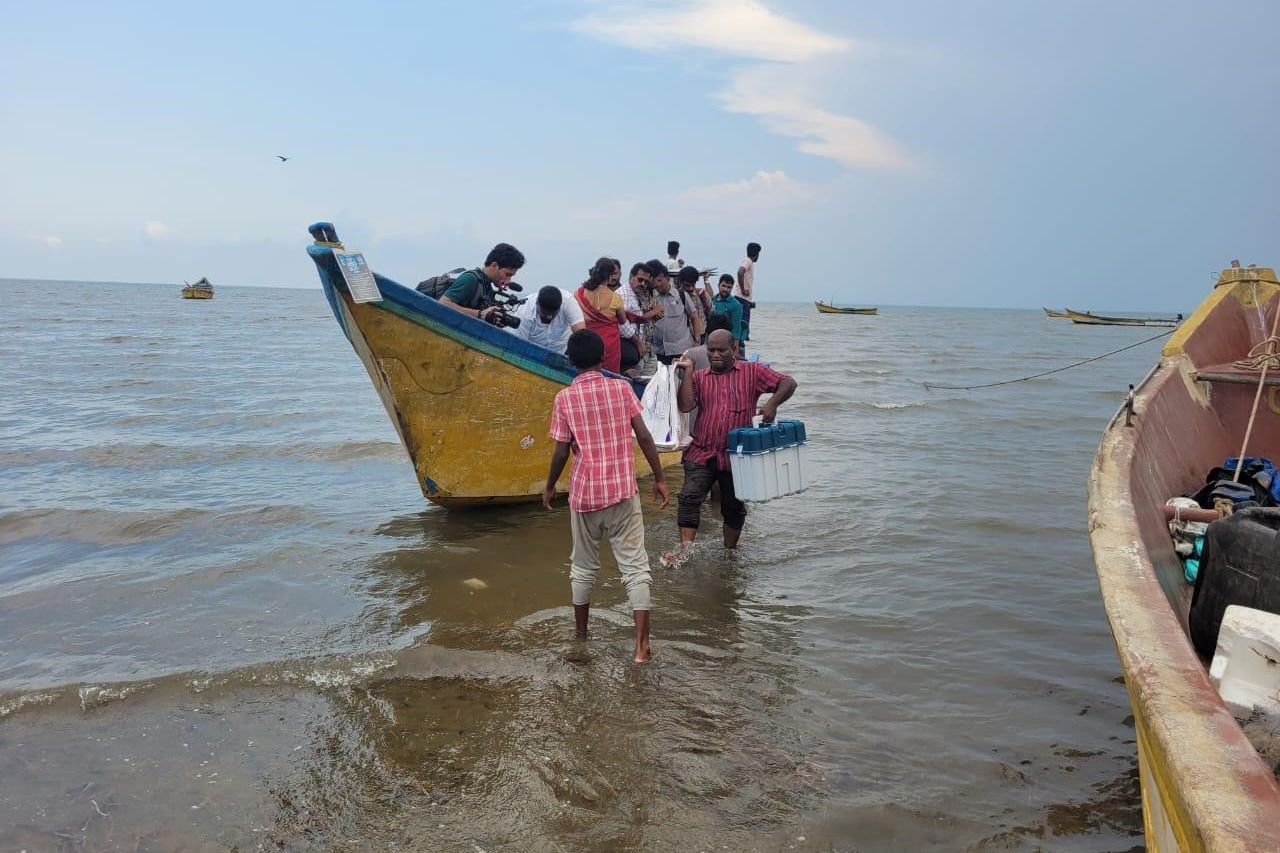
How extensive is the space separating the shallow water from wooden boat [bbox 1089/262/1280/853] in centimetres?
93

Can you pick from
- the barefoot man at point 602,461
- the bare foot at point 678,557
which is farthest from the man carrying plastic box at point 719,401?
the barefoot man at point 602,461

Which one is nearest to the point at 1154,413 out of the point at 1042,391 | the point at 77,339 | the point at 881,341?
the point at 1042,391

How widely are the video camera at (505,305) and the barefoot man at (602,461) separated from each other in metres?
2.38

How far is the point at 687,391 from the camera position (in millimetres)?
5348

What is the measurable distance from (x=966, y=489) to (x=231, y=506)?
7.00 m

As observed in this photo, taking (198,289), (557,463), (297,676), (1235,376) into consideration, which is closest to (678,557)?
(557,463)

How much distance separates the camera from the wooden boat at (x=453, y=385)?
5.75 m

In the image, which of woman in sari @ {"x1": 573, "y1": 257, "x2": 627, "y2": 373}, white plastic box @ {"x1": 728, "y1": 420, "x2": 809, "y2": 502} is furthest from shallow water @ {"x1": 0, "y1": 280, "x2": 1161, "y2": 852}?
woman in sari @ {"x1": 573, "y1": 257, "x2": 627, "y2": 373}

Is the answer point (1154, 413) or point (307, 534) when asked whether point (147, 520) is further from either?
point (1154, 413)

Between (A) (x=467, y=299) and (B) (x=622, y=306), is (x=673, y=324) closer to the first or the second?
(B) (x=622, y=306)

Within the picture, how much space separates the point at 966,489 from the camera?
845cm

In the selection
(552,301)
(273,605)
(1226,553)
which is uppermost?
(552,301)

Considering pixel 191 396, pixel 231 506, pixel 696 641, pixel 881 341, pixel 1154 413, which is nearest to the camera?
pixel 696 641

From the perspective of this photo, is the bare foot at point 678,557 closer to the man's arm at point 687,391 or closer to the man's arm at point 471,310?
the man's arm at point 687,391
